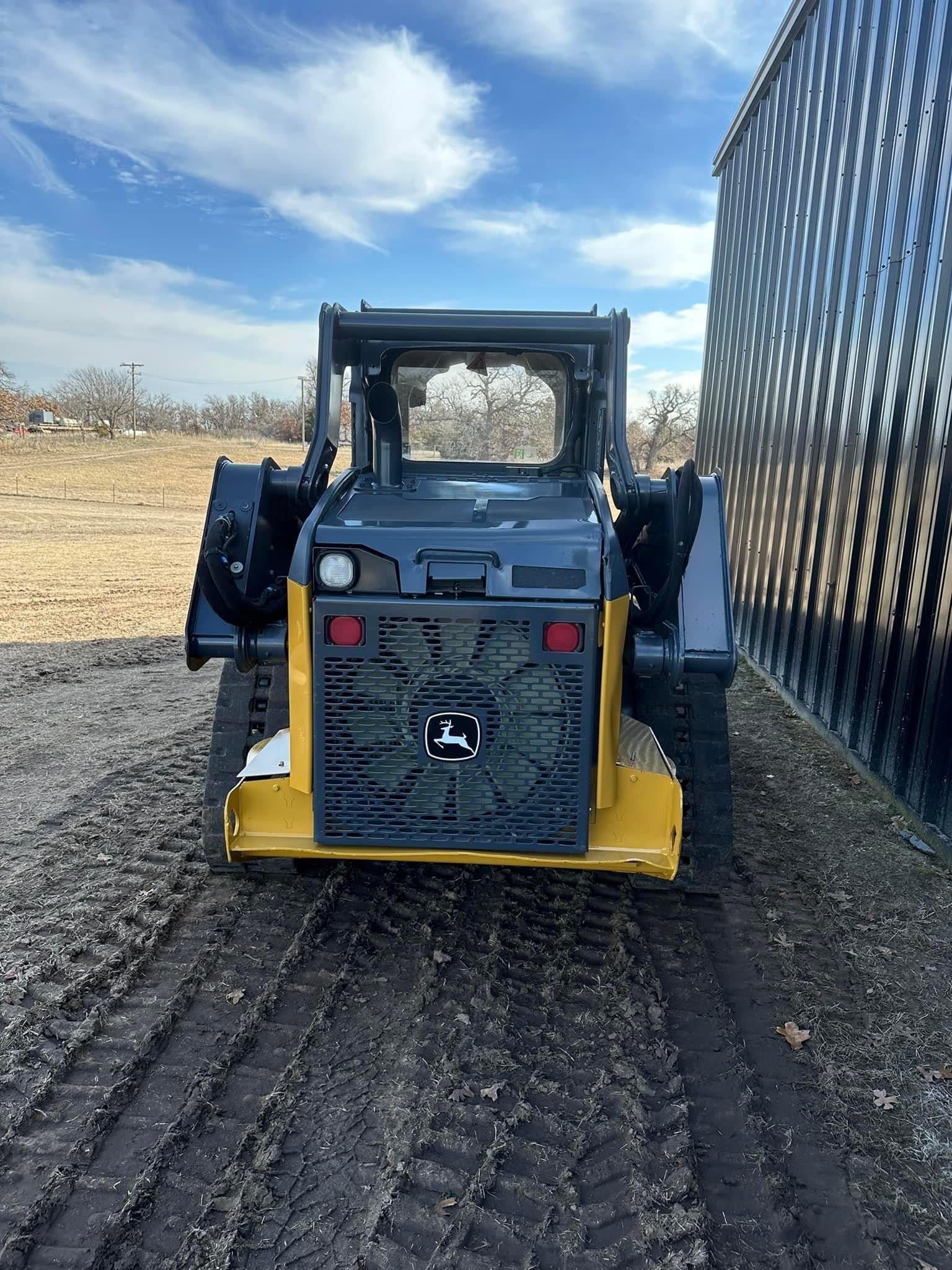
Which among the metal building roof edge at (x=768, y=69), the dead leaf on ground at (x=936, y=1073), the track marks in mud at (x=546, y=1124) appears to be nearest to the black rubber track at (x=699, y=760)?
the track marks in mud at (x=546, y=1124)

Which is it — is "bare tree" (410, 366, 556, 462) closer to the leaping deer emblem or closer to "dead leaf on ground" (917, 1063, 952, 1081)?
the leaping deer emblem

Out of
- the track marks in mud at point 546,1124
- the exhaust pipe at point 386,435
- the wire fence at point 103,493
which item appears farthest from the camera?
the wire fence at point 103,493

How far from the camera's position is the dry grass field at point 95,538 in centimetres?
1055

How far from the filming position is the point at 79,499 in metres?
26.2

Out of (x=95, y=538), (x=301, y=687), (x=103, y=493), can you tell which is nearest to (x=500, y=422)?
(x=301, y=687)

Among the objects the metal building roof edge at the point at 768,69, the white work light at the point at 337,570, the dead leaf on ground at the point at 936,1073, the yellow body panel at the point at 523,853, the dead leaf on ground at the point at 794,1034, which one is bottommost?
the dead leaf on ground at the point at 936,1073

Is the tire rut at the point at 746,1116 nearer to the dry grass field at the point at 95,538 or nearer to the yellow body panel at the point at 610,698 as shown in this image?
the yellow body panel at the point at 610,698

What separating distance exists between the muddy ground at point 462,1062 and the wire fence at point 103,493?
887 inches

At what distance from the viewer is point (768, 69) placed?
364 inches

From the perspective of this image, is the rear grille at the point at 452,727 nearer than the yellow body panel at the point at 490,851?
Yes

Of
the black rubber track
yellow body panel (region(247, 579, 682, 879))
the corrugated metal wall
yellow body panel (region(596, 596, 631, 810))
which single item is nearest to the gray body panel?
yellow body panel (region(596, 596, 631, 810))

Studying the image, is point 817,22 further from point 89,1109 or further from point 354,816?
point 89,1109

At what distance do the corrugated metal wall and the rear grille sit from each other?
9.44 ft

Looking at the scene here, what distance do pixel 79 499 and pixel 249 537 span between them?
24.9 metres
